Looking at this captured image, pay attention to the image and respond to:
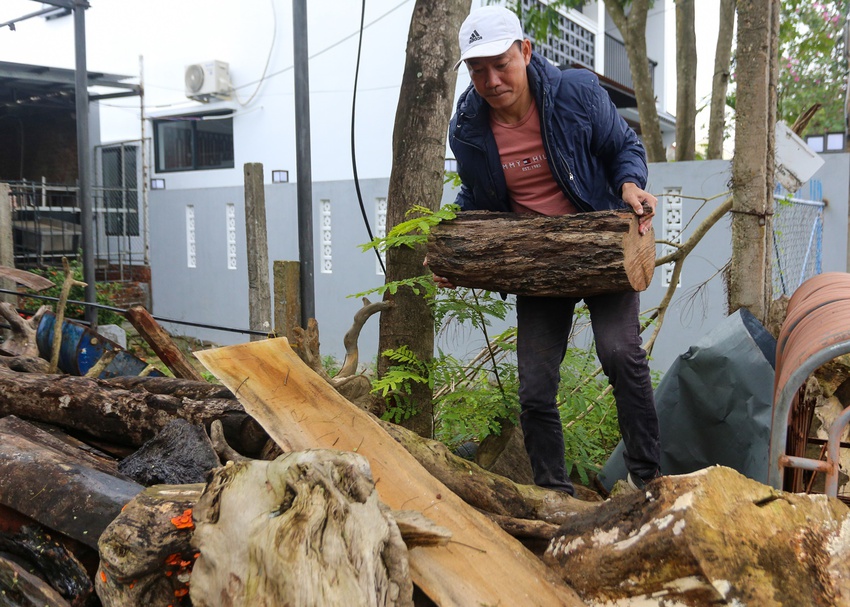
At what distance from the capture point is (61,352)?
5195 millimetres

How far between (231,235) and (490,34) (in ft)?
36.0

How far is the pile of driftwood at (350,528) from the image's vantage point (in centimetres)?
197

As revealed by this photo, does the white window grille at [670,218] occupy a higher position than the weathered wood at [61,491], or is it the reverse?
the white window grille at [670,218]

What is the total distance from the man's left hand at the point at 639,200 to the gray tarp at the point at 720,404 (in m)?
0.99

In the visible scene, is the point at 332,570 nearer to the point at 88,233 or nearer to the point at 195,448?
the point at 195,448

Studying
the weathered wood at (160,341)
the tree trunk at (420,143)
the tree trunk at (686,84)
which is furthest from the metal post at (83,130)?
the tree trunk at (686,84)

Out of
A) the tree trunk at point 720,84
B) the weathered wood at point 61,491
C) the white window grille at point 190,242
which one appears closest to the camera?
the weathered wood at point 61,491

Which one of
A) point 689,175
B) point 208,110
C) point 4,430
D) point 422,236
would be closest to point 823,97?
point 689,175

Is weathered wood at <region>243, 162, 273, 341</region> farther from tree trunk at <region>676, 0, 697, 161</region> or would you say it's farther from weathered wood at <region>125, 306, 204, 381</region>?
tree trunk at <region>676, 0, 697, 161</region>

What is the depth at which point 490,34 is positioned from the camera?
2.89m

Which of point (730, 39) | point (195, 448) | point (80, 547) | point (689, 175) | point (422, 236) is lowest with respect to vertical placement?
point (80, 547)

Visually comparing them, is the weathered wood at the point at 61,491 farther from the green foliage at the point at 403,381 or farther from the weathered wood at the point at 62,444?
the green foliage at the point at 403,381

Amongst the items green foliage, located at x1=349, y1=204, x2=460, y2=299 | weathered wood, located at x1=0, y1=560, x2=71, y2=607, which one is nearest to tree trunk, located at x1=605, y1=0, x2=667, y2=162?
green foliage, located at x1=349, y1=204, x2=460, y2=299

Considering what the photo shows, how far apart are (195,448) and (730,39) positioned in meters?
9.06
